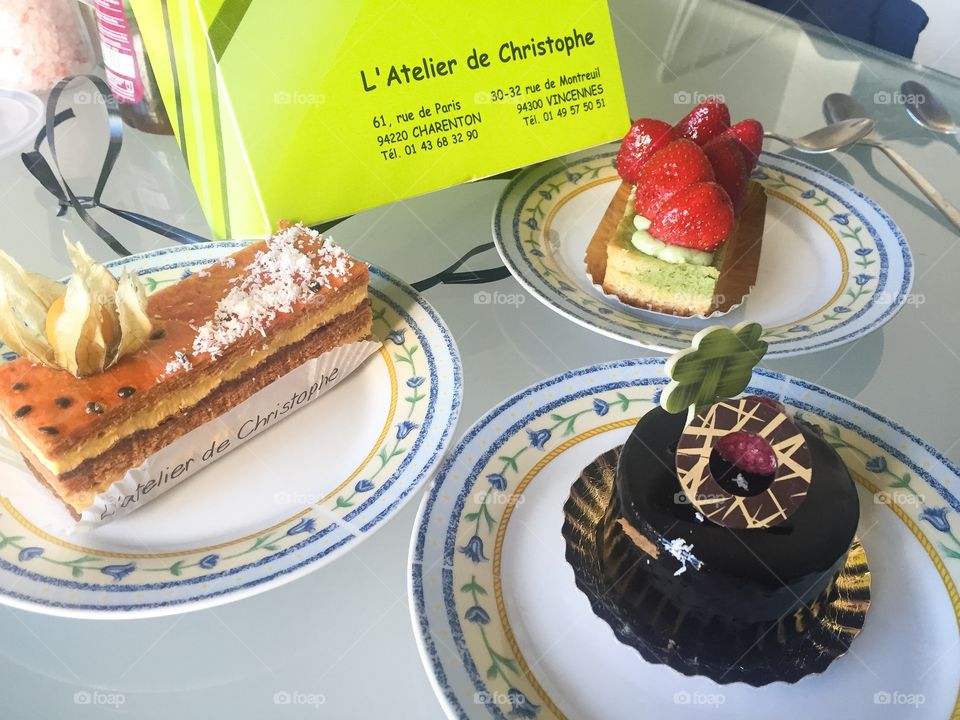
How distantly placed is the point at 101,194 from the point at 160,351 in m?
0.66

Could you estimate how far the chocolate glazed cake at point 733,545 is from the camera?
2.33 feet

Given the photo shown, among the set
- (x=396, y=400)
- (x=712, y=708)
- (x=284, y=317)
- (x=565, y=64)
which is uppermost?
(x=565, y=64)

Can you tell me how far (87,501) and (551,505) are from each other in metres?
0.54

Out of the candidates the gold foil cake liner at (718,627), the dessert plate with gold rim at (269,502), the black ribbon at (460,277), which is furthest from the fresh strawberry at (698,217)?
the gold foil cake liner at (718,627)

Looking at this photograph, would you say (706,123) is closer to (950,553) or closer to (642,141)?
(642,141)

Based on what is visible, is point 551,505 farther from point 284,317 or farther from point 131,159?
point 131,159

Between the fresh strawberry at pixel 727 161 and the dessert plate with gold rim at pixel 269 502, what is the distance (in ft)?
1.85

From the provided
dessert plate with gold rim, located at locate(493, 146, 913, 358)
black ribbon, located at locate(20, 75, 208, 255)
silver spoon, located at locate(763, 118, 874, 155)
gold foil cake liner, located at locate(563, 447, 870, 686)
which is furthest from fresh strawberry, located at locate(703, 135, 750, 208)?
black ribbon, located at locate(20, 75, 208, 255)

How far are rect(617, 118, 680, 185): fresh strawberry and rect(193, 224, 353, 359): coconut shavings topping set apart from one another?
1.87ft

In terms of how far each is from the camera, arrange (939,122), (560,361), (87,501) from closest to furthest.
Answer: (87,501), (560,361), (939,122)

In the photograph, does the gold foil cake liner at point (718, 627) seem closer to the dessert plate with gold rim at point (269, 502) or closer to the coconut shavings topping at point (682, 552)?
the coconut shavings topping at point (682, 552)

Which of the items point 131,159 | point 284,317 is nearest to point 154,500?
point 284,317

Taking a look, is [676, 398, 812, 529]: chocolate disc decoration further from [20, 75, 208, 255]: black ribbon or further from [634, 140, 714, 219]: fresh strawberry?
[20, 75, 208, 255]: black ribbon

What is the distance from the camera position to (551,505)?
0.89 meters
